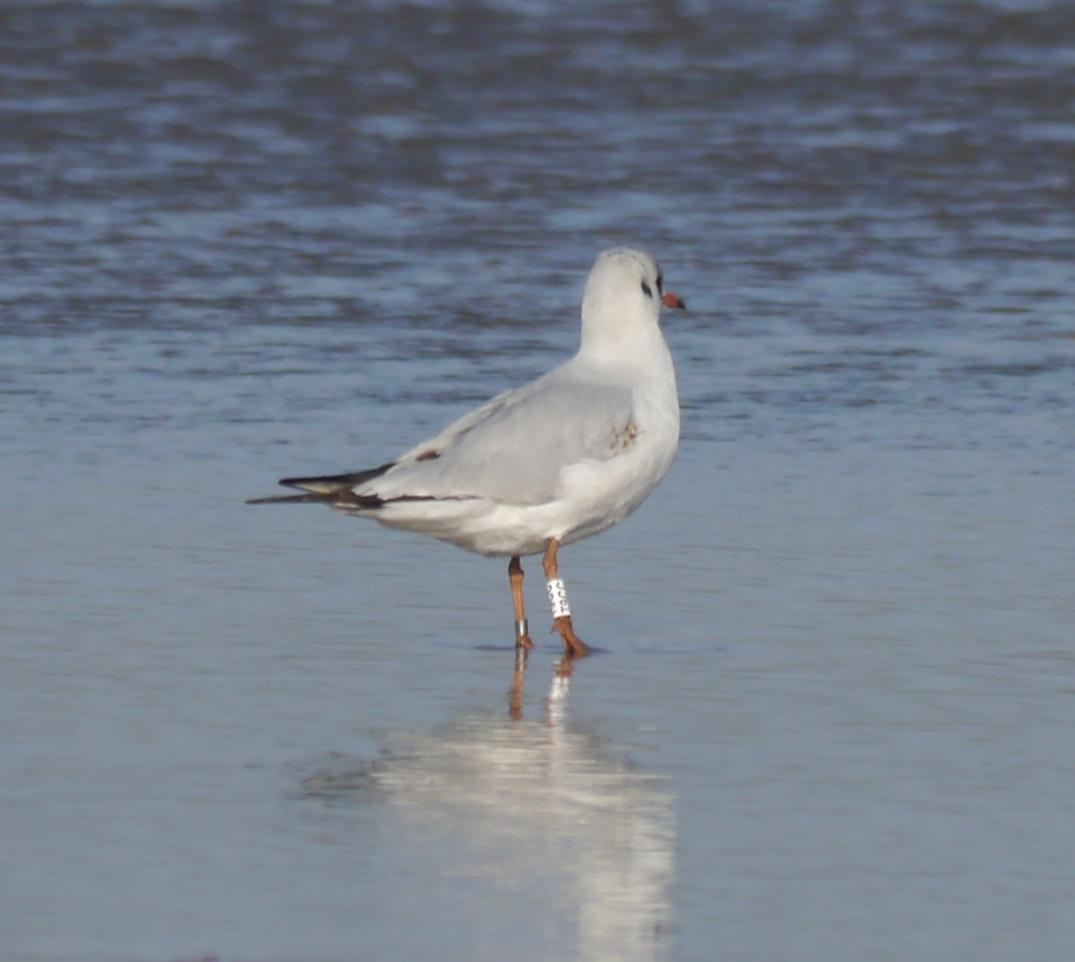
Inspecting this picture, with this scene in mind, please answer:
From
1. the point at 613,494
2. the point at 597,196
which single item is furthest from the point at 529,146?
the point at 613,494

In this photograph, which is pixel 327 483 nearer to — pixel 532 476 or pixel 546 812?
pixel 532 476

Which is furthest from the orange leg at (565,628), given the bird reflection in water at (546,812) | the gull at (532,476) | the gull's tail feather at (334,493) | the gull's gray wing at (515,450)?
the bird reflection in water at (546,812)

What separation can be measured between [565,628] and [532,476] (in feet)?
1.53

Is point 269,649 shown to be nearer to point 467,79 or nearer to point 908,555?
point 908,555

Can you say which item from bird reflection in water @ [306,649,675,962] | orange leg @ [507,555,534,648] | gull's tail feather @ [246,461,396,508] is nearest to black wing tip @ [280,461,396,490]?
gull's tail feather @ [246,461,396,508]

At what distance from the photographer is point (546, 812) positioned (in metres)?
5.50

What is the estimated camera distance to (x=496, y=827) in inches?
211

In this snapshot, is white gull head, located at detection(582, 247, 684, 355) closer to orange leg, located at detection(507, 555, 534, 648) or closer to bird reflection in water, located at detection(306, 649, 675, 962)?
orange leg, located at detection(507, 555, 534, 648)

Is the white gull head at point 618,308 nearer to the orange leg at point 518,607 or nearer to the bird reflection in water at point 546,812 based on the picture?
the orange leg at point 518,607

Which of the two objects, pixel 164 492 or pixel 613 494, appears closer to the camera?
pixel 613 494

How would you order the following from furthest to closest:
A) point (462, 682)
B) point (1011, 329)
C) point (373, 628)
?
1. point (1011, 329)
2. point (373, 628)
3. point (462, 682)

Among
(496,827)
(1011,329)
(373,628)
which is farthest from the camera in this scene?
(1011,329)

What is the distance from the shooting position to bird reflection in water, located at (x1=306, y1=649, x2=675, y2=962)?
4.86m

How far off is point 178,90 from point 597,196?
417cm
